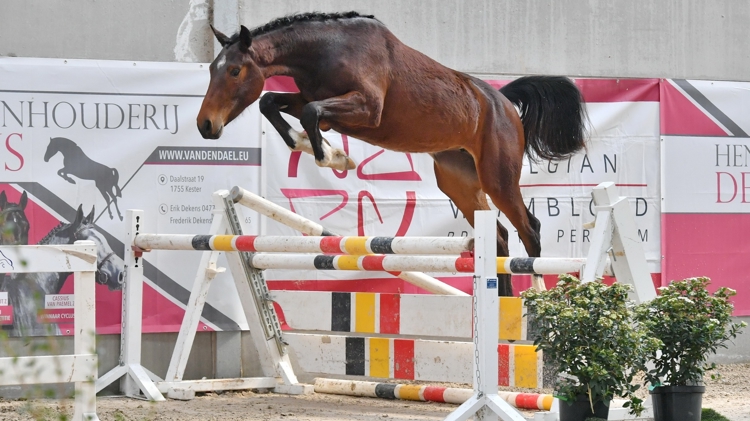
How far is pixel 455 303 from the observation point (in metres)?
3.92

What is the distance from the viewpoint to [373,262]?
3617 mm

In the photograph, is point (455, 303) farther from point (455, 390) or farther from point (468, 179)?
point (468, 179)

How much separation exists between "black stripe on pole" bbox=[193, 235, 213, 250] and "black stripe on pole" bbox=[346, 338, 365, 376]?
0.78 meters

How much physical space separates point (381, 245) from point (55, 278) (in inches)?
82.3

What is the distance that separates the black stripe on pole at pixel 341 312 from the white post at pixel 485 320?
117cm

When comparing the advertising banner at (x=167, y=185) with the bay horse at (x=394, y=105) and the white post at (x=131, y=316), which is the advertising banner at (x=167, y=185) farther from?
the bay horse at (x=394, y=105)

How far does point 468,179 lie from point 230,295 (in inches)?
56.8

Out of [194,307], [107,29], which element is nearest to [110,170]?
[107,29]

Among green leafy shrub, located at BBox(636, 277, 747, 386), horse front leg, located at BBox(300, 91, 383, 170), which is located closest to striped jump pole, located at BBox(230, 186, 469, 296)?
horse front leg, located at BBox(300, 91, 383, 170)

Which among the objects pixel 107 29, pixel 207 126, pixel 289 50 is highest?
pixel 107 29

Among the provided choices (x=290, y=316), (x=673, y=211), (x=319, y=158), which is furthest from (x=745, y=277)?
(x=319, y=158)

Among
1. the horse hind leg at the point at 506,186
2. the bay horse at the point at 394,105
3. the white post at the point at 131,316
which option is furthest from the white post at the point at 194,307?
the horse hind leg at the point at 506,186

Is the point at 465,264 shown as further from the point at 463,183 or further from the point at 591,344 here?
the point at 463,183

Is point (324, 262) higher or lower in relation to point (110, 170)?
lower
